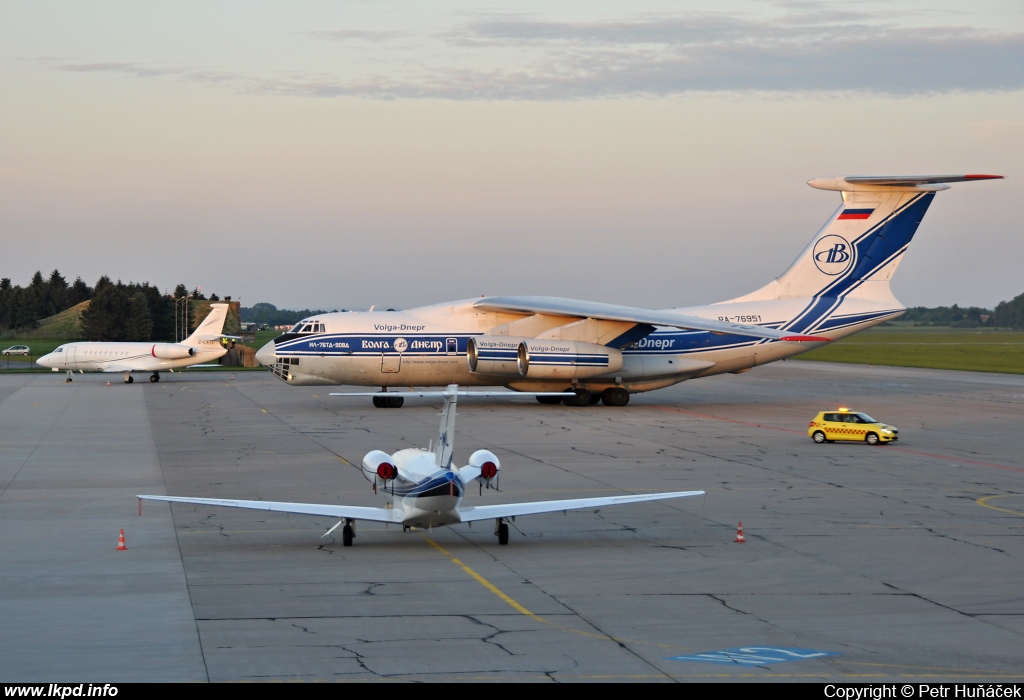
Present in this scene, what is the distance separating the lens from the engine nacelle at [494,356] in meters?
45.4

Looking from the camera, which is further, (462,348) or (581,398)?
(581,398)

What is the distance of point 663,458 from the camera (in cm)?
3064

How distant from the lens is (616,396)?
47906 millimetres

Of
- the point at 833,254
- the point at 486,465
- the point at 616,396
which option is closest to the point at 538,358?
the point at 616,396

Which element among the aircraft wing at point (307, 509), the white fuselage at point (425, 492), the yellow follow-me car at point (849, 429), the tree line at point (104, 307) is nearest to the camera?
the white fuselage at point (425, 492)

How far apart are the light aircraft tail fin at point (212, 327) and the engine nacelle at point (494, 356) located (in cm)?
2769

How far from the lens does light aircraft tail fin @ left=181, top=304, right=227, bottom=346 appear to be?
6812 cm

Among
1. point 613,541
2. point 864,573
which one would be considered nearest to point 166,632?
point 613,541

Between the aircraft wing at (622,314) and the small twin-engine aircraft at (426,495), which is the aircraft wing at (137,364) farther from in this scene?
the small twin-engine aircraft at (426,495)

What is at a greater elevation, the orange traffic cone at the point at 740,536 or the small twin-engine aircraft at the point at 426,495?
the small twin-engine aircraft at the point at 426,495

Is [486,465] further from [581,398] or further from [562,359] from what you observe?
[581,398]

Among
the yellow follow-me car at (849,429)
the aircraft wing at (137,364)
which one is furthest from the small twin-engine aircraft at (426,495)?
the aircraft wing at (137,364)

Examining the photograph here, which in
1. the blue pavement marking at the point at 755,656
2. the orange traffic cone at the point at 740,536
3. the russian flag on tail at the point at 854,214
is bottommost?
the blue pavement marking at the point at 755,656

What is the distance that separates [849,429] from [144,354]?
151ft
